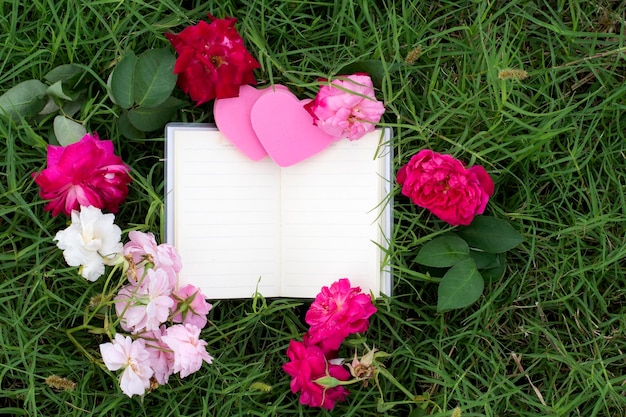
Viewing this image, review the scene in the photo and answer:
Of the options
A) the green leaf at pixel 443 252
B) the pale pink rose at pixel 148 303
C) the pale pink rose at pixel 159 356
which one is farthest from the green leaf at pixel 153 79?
the green leaf at pixel 443 252

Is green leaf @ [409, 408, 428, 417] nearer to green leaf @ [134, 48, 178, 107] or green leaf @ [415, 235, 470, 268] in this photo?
green leaf @ [415, 235, 470, 268]

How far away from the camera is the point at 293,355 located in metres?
1.24

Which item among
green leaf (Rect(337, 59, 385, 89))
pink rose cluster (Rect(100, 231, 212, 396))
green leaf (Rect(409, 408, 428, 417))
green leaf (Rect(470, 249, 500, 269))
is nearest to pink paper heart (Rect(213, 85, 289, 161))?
Result: green leaf (Rect(337, 59, 385, 89))

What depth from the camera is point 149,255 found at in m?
1.16

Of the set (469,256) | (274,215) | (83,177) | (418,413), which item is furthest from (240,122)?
(418,413)

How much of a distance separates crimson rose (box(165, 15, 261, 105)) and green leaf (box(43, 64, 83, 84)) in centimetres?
21

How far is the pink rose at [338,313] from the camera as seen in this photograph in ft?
4.02

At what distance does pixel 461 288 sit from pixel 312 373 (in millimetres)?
322

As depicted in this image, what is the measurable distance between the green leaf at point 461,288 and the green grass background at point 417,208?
0.27 ft

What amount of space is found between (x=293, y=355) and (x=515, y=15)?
0.82 meters

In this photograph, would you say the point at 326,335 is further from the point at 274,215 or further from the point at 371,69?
the point at 371,69

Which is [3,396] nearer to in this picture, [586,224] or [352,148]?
[352,148]

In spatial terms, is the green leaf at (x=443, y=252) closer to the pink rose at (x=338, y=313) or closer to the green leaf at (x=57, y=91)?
the pink rose at (x=338, y=313)

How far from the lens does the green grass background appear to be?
131cm
